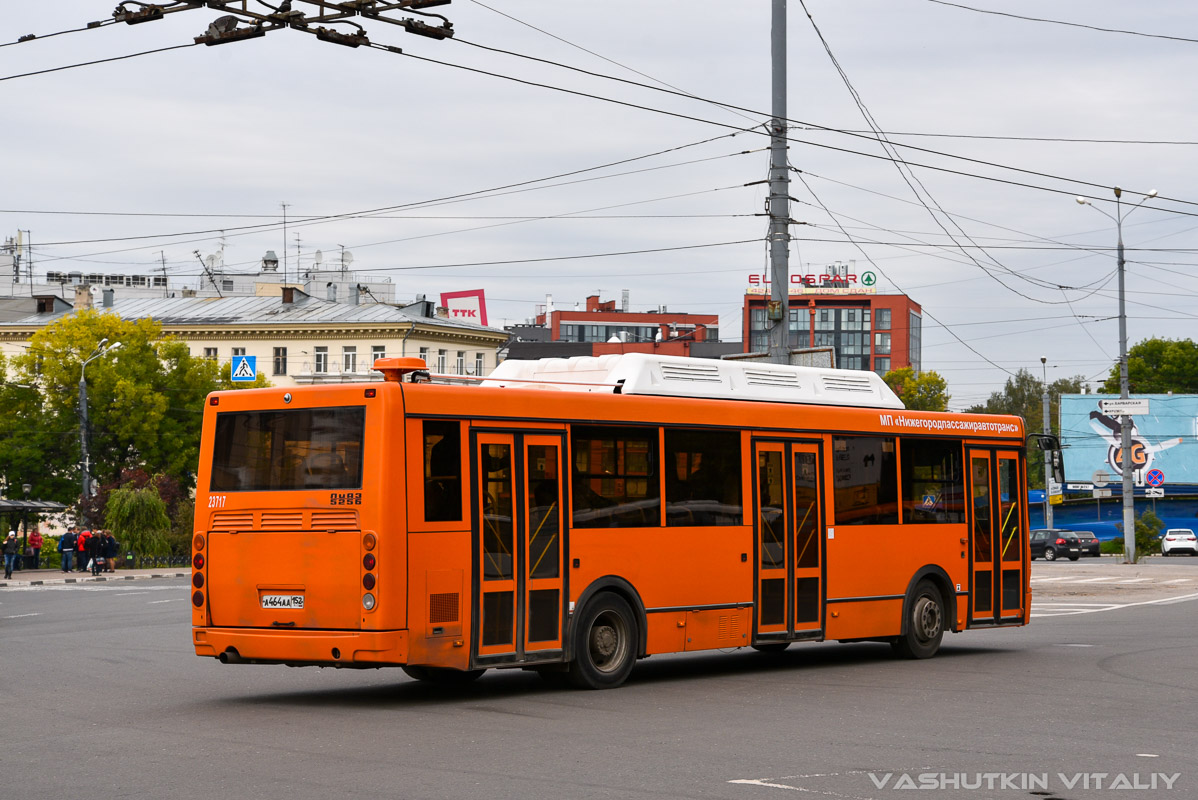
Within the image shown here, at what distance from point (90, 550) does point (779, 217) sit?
34.6 metres

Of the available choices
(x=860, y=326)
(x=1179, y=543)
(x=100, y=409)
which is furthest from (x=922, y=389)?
(x=100, y=409)

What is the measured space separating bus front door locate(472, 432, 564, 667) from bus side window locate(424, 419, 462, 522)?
8.0 inches

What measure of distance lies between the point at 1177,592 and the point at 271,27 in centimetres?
2729

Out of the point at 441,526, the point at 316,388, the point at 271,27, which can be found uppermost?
the point at 271,27

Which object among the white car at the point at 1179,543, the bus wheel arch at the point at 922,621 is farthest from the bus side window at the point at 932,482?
the white car at the point at 1179,543

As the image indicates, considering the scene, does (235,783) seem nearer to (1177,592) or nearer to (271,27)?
(271,27)

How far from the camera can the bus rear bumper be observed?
40.8 feet

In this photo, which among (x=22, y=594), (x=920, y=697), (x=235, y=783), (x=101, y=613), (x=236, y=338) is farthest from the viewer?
(x=236, y=338)

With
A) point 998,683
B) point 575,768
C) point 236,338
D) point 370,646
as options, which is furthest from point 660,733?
point 236,338

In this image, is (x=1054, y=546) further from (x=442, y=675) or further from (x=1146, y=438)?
(x=442, y=675)

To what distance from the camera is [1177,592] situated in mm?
35062

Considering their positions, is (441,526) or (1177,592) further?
(1177,592)

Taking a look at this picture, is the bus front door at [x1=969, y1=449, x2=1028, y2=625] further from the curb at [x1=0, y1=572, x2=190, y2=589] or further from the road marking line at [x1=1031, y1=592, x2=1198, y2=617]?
the curb at [x1=0, y1=572, x2=190, y2=589]

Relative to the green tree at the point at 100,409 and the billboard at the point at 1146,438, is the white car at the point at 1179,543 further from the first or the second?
the green tree at the point at 100,409
